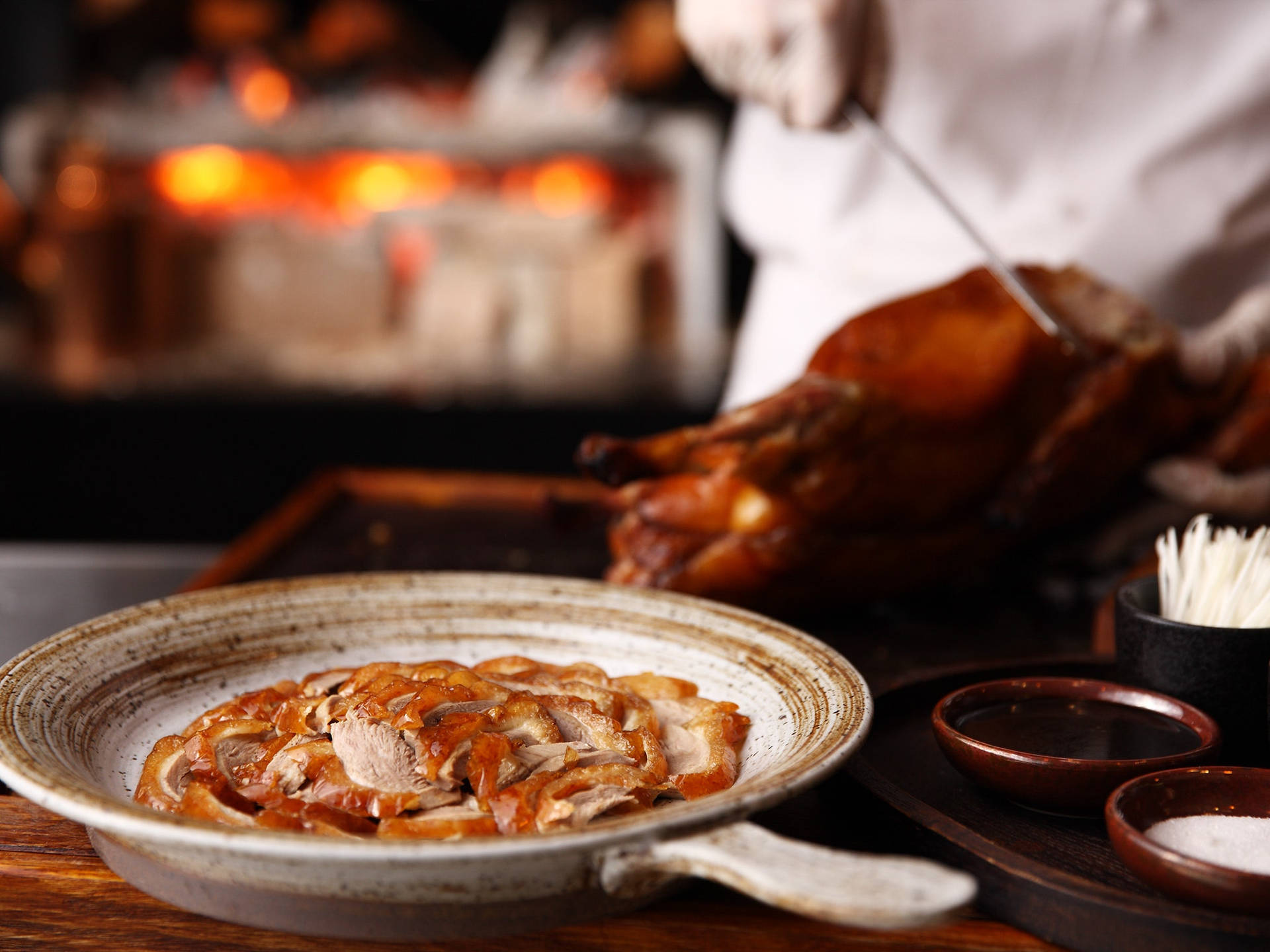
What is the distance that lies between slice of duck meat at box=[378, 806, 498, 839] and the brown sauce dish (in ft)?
0.93

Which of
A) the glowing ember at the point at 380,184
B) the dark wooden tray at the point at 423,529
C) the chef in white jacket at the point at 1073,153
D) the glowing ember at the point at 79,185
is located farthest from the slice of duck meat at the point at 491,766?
the glowing ember at the point at 79,185

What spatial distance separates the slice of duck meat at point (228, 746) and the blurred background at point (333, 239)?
243 cm

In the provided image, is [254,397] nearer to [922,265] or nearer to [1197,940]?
[922,265]

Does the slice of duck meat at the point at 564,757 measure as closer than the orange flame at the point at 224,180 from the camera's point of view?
Yes

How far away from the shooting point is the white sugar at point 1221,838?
1.97 ft

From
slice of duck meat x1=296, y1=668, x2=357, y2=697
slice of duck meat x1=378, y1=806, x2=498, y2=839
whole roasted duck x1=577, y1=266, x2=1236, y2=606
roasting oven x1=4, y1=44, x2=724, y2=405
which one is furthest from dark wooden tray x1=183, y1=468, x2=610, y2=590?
roasting oven x1=4, y1=44, x2=724, y2=405

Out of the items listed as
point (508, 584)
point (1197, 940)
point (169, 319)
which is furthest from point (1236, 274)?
point (169, 319)

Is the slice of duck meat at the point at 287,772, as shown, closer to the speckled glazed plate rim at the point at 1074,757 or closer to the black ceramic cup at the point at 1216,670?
the speckled glazed plate rim at the point at 1074,757

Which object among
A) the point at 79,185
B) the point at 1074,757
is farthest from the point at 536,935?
the point at 79,185

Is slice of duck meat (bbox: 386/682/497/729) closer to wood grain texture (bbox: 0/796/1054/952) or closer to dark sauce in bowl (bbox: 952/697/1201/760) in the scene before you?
wood grain texture (bbox: 0/796/1054/952)

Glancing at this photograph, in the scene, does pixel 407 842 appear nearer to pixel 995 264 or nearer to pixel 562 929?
pixel 562 929

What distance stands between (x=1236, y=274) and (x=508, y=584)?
4.23 ft

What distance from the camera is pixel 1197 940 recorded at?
573mm

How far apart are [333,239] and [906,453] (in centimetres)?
273
